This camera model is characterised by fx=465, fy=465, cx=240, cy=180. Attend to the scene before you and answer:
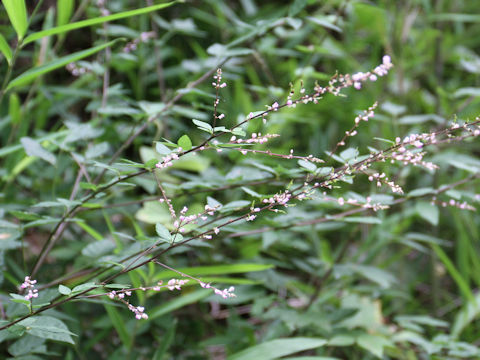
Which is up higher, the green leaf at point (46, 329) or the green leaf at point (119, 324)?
the green leaf at point (46, 329)

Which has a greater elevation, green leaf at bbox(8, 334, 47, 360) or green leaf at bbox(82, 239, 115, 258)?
green leaf at bbox(82, 239, 115, 258)

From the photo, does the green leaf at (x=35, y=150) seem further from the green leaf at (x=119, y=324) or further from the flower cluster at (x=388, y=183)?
the flower cluster at (x=388, y=183)

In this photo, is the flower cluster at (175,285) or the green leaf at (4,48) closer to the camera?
the flower cluster at (175,285)

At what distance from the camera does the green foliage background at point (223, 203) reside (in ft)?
2.66

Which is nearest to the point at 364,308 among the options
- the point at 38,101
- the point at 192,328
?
the point at 192,328

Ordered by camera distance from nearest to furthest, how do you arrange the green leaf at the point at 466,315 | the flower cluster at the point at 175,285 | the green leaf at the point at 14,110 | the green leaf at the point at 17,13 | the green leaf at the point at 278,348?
1. the flower cluster at the point at 175,285
2. the green leaf at the point at 17,13
3. the green leaf at the point at 278,348
4. the green leaf at the point at 14,110
5. the green leaf at the point at 466,315

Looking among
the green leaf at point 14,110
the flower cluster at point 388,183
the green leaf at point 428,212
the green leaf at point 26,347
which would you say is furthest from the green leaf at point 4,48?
the green leaf at point 428,212

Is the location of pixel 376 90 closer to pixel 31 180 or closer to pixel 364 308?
pixel 364 308

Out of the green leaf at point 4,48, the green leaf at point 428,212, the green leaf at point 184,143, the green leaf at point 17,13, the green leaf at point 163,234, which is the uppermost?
the green leaf at point 17,13

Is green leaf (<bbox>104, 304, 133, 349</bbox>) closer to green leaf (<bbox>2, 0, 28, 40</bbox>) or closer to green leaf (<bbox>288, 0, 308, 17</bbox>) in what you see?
green leaf (<bbox>2, 0, 28, 40</bbox>)

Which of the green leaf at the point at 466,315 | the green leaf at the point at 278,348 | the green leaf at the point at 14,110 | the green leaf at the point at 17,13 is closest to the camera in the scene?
the green leaf at the point at 17,13

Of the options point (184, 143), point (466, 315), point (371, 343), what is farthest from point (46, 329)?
point (466, 315)

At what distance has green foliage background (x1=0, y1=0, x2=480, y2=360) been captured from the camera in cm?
81

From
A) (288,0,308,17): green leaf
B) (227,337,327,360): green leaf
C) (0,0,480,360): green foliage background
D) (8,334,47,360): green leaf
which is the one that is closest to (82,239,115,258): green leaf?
(0,0,480,360): green foliage background
